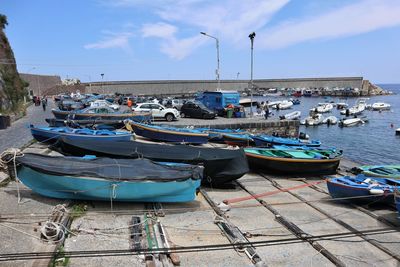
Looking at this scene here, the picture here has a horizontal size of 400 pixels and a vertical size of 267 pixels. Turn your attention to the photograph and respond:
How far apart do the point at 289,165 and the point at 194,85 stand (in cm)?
11664

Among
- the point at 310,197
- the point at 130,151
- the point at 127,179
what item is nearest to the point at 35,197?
the point at 127,179

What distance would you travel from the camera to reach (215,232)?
30.0 ft

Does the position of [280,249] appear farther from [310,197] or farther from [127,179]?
[310,197]

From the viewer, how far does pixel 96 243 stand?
313 inches

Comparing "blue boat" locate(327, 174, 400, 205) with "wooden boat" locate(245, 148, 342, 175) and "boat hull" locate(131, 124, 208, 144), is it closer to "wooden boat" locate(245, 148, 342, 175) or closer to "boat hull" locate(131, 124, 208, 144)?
"wooden boat" locate(245, 148, 342, 175)

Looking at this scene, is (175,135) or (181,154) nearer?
(181,154)

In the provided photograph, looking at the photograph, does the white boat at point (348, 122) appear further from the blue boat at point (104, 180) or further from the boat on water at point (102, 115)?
the blue boat at point (104, 180)

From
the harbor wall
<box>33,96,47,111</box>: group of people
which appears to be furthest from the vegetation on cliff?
the harbor wall

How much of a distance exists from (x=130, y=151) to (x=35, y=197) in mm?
4360

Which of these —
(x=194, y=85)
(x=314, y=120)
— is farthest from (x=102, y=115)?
(x=194, y=85)

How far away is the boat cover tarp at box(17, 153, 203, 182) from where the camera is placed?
32.3ft

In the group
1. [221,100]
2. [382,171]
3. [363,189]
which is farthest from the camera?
[221,100]

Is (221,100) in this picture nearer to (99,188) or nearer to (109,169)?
(109,169)

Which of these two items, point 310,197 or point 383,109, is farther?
point 383,109
